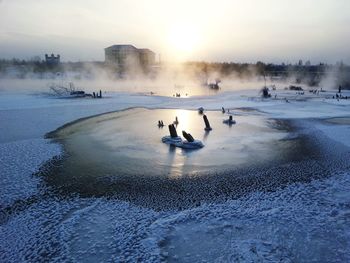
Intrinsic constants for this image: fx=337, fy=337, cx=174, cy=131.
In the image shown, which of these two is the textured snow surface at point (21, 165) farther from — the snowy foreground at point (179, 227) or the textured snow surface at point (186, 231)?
the textured snow surface at point (186, 231)

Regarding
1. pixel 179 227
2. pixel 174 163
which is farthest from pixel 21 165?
pixel 179 227

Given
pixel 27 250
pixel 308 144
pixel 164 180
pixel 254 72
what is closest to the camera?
pixel 27 250

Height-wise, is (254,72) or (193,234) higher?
(254,72)

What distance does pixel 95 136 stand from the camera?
18.4 m

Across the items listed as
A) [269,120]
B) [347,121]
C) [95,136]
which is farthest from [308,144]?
[95,136]

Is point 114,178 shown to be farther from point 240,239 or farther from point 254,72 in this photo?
point 254,72

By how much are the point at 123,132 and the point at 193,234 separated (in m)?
12.4

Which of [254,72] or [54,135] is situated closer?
[54,135]

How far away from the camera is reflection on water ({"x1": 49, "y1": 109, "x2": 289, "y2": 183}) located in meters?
12.7

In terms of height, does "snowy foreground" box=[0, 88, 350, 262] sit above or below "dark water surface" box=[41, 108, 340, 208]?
below

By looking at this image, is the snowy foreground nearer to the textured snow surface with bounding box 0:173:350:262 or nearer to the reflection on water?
the textured snow surface with bounding box 0:173:350:262

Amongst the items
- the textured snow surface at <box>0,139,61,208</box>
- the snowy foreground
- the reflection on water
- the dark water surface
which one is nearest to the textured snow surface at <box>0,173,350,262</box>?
the snowy foreground

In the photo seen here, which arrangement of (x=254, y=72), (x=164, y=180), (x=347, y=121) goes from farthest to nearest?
(x=254, y=72)
(x=347, y=121)
(x=164, y=180)

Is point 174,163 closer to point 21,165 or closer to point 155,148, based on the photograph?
point 155,148
